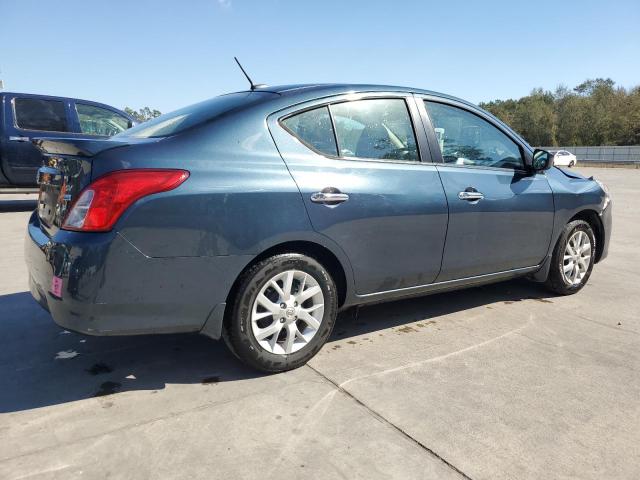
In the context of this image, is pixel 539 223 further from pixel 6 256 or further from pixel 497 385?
pixel 6 256

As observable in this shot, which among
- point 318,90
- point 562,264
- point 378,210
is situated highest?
point 318,90

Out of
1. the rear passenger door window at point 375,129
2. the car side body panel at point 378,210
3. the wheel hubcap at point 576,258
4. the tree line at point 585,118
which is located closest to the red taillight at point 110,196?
the car side body panel at point 378,210

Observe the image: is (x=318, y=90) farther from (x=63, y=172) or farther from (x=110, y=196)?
(x=63, y=172)

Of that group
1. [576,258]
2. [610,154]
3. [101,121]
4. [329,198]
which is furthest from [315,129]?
[610,154]

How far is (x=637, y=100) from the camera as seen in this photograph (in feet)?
225

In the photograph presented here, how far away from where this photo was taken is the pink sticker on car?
249 cm

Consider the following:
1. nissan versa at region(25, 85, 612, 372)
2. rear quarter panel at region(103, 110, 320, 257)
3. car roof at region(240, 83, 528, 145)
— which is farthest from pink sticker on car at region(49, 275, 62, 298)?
car roof at region(240, 83, 528, 145)

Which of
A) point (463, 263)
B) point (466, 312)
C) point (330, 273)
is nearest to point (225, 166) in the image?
point (330, 273)

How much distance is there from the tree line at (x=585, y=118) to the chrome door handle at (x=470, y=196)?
7302 cm

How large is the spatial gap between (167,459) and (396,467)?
3.17 ft

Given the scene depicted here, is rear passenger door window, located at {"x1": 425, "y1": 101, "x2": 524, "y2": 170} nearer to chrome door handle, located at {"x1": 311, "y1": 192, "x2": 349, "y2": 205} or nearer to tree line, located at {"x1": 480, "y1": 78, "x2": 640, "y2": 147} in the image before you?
chrome door handle, located at {"x1": 311, "y1": 192, "x2": 349, "y2": 205}

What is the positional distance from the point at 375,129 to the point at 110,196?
1.72 m

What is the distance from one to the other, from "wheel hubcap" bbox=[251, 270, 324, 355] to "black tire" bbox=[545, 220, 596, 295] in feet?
8.18

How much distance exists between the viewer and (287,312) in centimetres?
291
